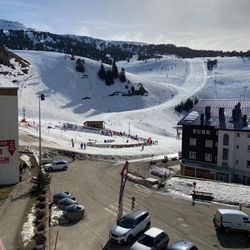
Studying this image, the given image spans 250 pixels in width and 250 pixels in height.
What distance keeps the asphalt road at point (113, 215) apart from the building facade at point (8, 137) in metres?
4.58

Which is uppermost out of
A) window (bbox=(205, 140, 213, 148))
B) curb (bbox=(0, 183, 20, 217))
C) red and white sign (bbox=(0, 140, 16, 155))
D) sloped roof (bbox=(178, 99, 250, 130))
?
sloped roof (bbox=(178, 99, 250, 130))

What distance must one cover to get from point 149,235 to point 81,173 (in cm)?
2107

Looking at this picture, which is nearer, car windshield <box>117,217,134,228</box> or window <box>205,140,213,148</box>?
car windshield <box>117,217,134,228</box>

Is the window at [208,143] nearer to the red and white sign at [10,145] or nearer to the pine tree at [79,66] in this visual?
the red and white sign at [10,145]

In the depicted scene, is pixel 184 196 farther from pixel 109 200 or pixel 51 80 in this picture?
pixel 51 80

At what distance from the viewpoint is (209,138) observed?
47875mm

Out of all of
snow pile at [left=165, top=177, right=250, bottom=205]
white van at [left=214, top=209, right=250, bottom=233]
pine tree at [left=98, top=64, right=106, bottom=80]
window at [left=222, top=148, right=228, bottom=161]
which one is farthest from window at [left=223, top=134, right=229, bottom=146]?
pine tree at [left=98, top=64, right=106, bottom=80]

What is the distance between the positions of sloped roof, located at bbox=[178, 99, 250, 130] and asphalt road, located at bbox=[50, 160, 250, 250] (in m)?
18.0

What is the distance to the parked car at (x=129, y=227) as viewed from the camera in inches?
777

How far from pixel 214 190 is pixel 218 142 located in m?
15.4

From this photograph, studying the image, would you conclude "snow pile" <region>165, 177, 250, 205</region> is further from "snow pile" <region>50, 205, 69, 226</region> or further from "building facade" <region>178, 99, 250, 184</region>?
"snow pile" <region>50, 205, 69, 226</region>

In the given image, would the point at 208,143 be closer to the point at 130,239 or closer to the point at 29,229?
the point at 130,239

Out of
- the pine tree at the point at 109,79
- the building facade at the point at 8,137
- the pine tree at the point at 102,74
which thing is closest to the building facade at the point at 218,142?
the building facade at the point at 8,137

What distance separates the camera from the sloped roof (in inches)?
Answer: 1817
